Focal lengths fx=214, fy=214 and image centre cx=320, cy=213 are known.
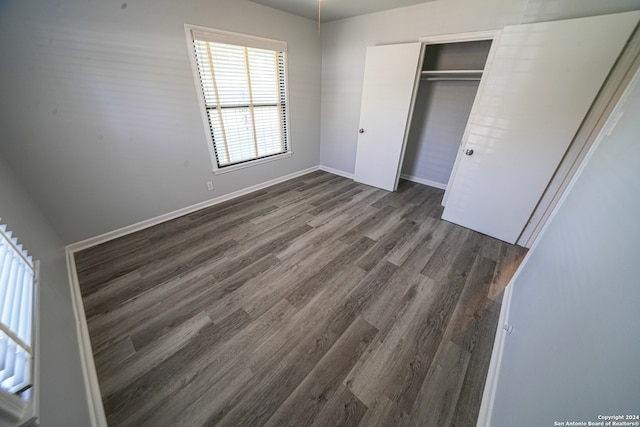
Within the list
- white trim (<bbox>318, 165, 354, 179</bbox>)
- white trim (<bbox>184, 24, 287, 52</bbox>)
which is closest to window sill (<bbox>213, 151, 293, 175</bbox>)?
white trim (<bbox>318, 165, 354, 179</bbox>)

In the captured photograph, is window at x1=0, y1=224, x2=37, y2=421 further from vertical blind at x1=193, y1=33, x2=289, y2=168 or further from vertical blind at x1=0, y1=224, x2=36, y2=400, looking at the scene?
vertical blind at x1=193, y1=33, x2=289, y2=168

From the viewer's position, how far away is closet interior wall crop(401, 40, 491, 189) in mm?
2934

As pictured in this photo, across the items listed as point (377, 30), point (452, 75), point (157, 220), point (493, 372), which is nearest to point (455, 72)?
point (452, 75)

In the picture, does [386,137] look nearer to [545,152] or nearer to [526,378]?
[545,152]

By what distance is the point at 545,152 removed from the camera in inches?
82.2

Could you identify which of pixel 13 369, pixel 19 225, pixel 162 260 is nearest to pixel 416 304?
pixel 13 369

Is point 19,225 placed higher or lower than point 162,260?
higher

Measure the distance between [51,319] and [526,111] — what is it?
3809 mm

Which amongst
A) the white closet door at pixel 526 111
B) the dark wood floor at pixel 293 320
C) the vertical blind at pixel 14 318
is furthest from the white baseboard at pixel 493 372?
the vertical blind at pixel 14 318

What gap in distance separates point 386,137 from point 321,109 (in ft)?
4.78

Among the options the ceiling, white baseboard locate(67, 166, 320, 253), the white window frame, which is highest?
the ceiling

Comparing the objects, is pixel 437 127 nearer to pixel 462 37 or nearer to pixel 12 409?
pixel 462 37

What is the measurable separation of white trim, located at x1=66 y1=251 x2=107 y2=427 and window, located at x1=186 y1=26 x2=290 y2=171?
1.89 m

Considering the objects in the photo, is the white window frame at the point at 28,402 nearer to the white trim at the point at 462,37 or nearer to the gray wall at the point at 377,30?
the gray wall at the point at 377,30
